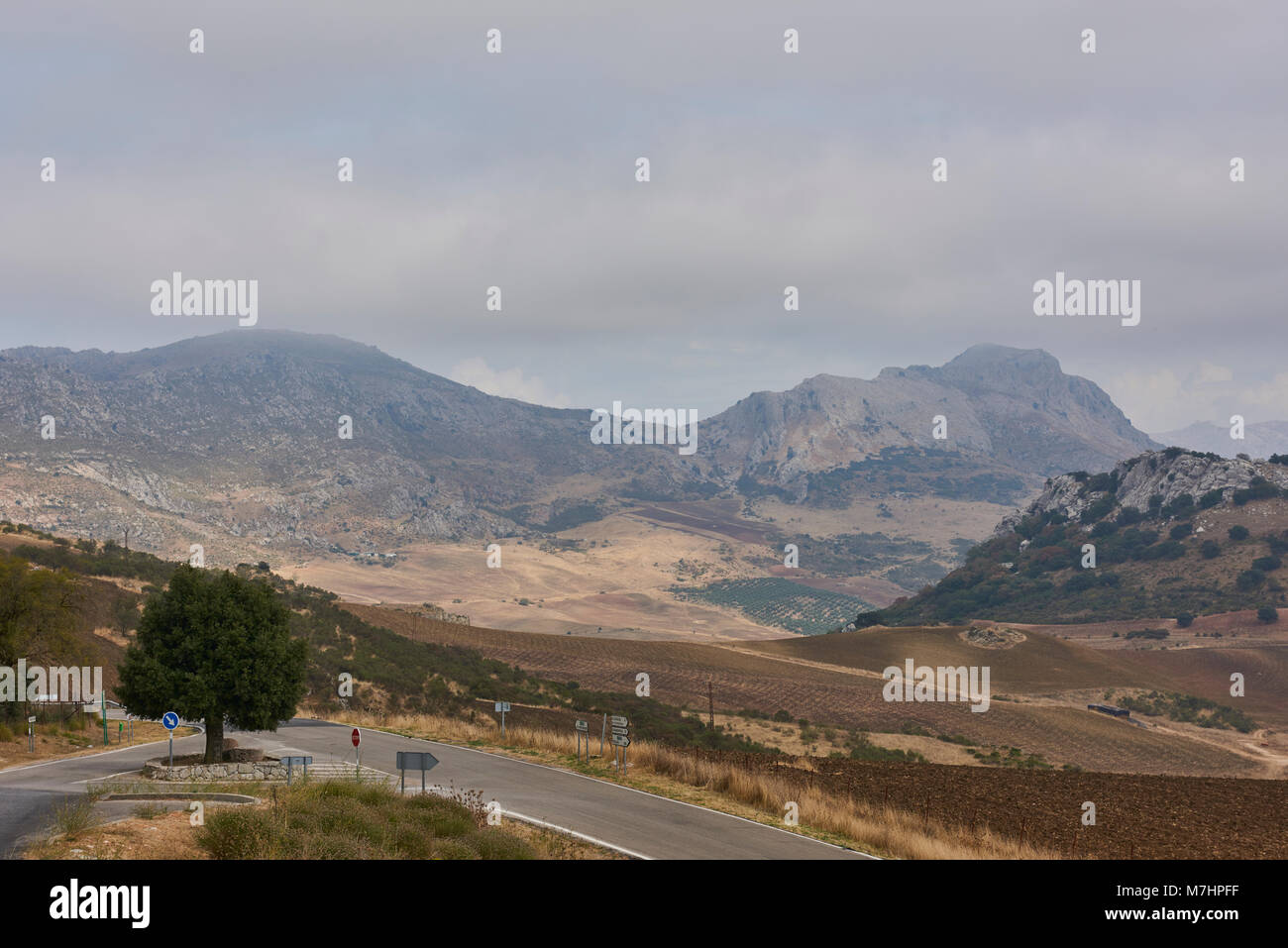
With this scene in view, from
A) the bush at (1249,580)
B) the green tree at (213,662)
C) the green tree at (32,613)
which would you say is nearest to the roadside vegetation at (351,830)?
the green tree at (213,662)

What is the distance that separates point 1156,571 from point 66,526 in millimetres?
174540

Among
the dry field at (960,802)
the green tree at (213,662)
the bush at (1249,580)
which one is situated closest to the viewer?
the dry field at (960,802)

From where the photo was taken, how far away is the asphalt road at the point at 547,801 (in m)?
16.4

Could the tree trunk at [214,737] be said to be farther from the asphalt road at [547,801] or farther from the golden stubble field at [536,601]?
the golden stubble field at [536,601]

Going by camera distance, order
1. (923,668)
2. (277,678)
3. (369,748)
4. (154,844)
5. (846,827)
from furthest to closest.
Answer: (923,668) → (369,748) → (277,678) → (846,827) → (154,844)

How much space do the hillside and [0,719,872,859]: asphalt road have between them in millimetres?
103523

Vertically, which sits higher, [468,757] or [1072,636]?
[468,757]

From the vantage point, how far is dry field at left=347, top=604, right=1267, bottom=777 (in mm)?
55938

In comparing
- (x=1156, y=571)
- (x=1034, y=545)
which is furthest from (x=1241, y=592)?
(x=1034, y=545)

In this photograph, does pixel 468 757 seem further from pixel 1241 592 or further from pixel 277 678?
pixel 1241 592

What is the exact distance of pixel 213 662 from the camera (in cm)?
2503

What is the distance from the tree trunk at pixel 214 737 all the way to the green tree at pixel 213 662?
3cm

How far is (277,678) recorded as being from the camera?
25531 mm

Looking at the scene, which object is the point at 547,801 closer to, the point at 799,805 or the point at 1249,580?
the point at 799,805
